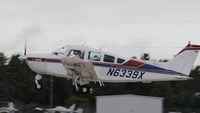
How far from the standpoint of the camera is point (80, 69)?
71.1 ft

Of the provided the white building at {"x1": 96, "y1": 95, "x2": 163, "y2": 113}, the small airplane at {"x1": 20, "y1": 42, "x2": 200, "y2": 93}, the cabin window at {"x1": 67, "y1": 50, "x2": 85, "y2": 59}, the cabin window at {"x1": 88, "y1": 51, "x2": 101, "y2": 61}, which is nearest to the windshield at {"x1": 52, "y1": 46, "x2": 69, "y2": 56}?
the small airplane at {"x1": 20, "y1": 42, "x2": 200, "y2": 93}

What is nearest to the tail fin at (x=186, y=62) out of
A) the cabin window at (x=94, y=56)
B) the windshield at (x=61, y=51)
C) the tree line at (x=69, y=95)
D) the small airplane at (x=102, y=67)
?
the small airplane at (x=102, y=67)

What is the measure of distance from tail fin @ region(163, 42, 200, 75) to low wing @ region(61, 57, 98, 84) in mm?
4047

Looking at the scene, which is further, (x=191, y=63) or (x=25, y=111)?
(x=25, y=111)

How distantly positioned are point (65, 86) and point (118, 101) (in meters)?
35.3

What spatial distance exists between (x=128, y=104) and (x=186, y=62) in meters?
4.70

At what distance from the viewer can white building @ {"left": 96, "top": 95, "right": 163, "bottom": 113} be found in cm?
2531

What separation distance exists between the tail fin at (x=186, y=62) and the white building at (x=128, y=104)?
10.3 feet

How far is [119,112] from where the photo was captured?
987 inches

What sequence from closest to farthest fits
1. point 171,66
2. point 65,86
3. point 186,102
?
point 171,66 → point 186,102 → point 65,86

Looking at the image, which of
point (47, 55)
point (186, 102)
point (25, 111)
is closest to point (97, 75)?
point (47, 55)

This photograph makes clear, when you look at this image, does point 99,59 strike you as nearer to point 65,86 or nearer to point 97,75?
point 97,75

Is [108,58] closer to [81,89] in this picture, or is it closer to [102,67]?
[102,67]

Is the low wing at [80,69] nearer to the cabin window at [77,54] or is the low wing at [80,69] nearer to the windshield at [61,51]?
the cabin window at [77,54]
